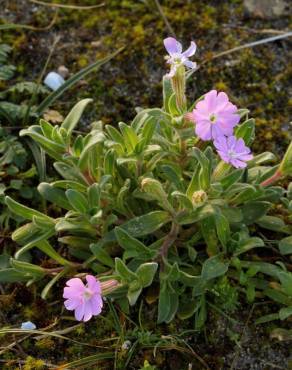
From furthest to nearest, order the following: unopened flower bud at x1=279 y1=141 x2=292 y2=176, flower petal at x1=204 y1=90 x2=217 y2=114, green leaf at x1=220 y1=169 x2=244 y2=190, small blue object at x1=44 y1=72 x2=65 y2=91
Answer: small blue object at x1=44 y1=72 x2=65 y2=91 < unopened flower bud at x1=279 y1=141 x2=292 y2=176 < green leaf at x1=220 y1=169 x2=244 y2=190 < flower petal at x1=204 y1=90 x2=217 y2=114

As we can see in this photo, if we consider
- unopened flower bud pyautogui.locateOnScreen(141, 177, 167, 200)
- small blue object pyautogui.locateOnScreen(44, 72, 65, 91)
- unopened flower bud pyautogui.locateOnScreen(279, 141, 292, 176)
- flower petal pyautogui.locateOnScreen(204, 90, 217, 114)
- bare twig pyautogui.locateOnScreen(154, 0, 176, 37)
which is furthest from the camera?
bare twig pyautogui.locateOnScreen(154, 0, 176, 37)

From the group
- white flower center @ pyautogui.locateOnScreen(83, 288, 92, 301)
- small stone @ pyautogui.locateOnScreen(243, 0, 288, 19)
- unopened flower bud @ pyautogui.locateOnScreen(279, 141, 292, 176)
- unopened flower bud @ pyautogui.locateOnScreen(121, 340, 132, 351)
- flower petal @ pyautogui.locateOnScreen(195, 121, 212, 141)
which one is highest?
small stone @ pyautogui.locateOnScreen(243, 0, 288, 19)

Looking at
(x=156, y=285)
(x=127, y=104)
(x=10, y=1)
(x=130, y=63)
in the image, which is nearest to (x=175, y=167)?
(x=156, y=285)

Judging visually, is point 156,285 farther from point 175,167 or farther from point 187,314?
point 175,167

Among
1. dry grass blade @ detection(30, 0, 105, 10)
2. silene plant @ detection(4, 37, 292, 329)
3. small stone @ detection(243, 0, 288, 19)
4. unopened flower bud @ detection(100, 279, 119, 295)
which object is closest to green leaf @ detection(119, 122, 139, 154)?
silene plant @ detection(4, 37, 292, 329)

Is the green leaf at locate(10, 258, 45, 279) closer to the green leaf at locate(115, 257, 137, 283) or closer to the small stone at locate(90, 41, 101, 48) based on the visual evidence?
the green leaf at locate(115, 257, 137, 283)

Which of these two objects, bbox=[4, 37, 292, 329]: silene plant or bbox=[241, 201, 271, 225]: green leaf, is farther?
bbox=[241, 201, 271, 225]: green leaf

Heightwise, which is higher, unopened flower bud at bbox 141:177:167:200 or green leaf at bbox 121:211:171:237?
unopened flower bud at bbox 141:177:167:200

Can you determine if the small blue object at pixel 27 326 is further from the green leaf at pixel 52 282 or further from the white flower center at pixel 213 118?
the white flower center at pixel 213 118
